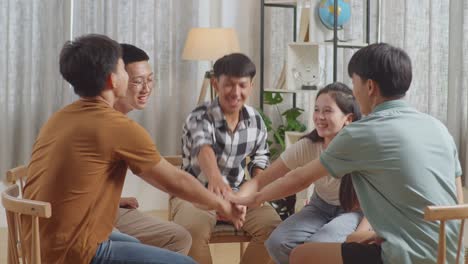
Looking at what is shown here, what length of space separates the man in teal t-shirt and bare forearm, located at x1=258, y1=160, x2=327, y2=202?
0.27 ft

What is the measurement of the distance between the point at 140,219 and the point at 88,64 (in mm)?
977

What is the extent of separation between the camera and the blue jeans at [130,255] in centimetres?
247

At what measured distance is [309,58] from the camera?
6086mm

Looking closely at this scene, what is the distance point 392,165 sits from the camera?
95.5 inches

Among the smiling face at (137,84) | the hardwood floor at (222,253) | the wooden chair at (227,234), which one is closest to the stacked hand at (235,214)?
the wooden chair at (227,234)

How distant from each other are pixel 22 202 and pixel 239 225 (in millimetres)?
1237

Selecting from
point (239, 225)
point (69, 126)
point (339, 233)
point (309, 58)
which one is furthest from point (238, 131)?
point (309, 58)

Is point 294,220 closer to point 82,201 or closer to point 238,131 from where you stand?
point 238,131

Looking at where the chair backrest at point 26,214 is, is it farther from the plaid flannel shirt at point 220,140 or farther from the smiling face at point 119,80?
the plaid flannel shirt at point 220,140

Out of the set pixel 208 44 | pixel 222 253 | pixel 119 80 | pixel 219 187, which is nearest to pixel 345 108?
pixel 219 187

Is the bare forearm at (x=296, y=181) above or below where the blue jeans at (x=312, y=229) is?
above

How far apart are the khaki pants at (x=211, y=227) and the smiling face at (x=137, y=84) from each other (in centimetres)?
50

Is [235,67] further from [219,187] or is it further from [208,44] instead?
[208,44]

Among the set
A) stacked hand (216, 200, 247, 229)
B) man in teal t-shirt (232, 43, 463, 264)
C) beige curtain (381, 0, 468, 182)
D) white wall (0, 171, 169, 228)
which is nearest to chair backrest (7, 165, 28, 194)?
stacked hand (216, 200, 247, 229)
